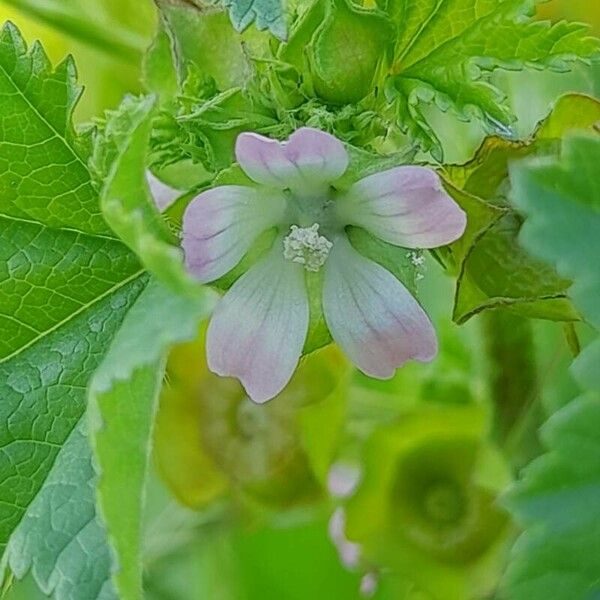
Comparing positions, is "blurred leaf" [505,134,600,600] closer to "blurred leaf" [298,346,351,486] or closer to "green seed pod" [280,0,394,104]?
"green seed pod" [280,0,394,104]

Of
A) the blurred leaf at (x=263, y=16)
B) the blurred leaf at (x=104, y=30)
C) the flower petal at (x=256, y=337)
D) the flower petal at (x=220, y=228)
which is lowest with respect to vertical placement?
the blurred leaf at (x=104, y=30)

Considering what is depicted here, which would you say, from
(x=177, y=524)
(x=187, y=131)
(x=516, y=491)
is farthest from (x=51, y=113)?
(x=177, y=524)

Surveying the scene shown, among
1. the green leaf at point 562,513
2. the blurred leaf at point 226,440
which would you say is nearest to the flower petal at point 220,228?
the green leaf at point 562,513

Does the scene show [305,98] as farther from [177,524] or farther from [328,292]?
[177,524]

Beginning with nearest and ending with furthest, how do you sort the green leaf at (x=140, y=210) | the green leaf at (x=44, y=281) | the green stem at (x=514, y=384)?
the green leaf at (x=140, y=210) < the green leaf at (x=44, y=281) < the green stem at (x=514, y=384)

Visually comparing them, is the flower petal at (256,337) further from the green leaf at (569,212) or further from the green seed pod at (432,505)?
the green seed pod at (432,505)

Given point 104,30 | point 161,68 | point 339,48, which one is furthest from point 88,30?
point 339,48
